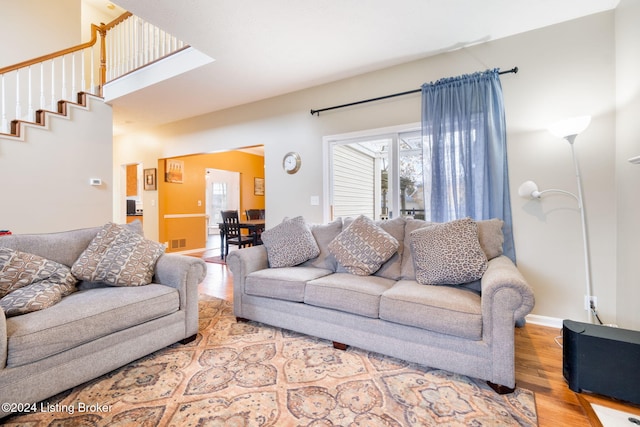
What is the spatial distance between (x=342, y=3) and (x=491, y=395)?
2916 mm

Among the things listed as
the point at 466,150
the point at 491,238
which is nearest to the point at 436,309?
the point at 491,238

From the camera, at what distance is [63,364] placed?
1574mm

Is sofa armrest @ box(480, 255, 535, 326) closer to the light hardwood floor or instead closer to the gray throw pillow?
the light hardwood floor

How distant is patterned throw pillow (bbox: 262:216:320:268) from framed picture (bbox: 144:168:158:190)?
409 cm

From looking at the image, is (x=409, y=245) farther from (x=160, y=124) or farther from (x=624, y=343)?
(x=160, y=124)

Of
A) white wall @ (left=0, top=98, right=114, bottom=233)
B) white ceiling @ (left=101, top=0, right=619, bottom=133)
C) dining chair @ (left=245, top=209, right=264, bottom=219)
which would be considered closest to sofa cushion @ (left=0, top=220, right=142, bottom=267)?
white ceiling @ (left=101, top=0, right=619, bottom=133)

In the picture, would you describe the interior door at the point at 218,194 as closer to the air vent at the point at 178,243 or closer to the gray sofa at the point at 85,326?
the air vent at the point at 178,243

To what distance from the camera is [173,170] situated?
6.09m

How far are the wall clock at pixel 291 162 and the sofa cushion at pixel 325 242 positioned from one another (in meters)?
1.29

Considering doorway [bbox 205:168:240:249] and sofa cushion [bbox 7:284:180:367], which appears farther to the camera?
doorway [bbox 205:168:240:249]

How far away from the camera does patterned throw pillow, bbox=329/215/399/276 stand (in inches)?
96.9

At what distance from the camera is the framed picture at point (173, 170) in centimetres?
591

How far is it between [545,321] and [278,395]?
251cm

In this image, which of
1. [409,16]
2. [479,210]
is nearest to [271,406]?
[479,210]
